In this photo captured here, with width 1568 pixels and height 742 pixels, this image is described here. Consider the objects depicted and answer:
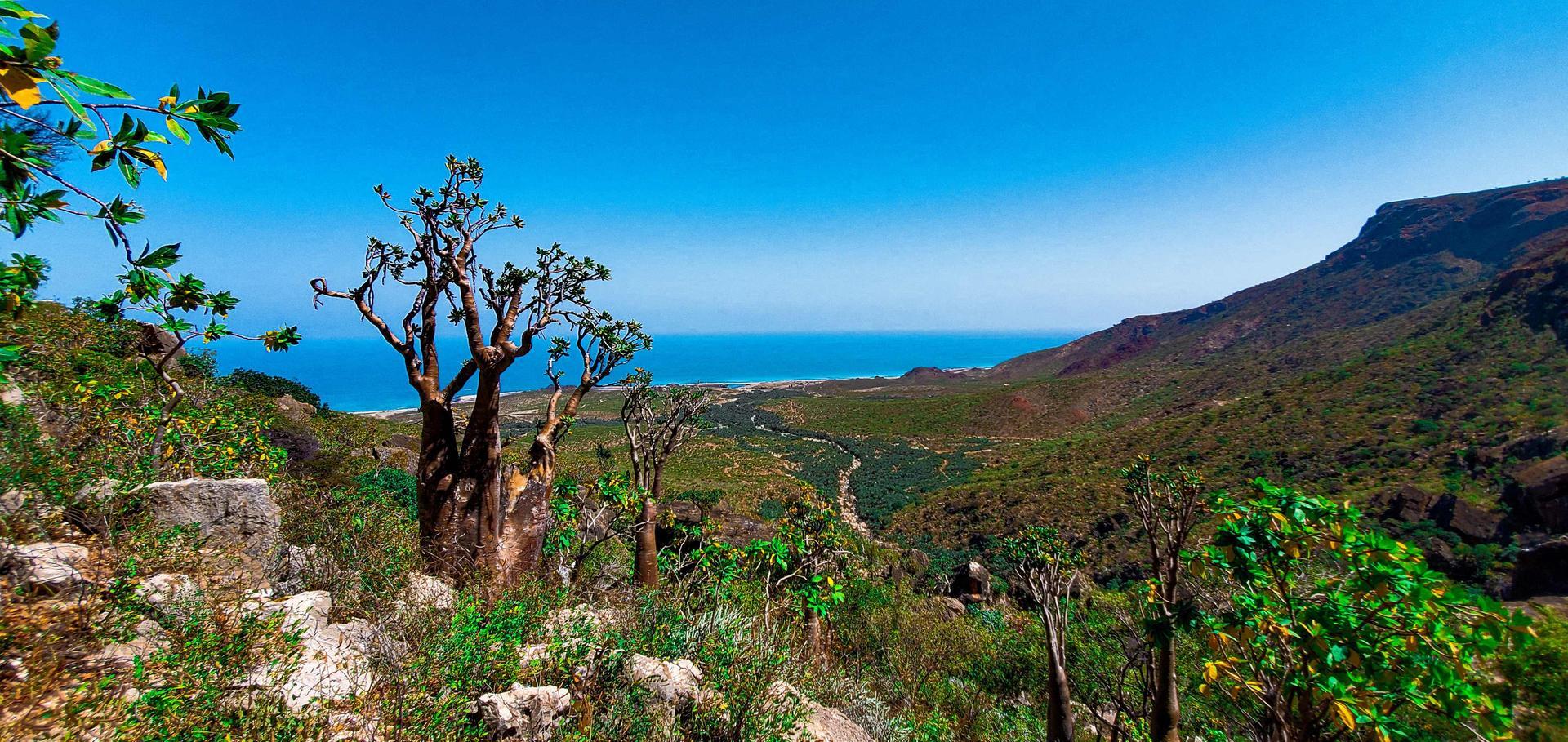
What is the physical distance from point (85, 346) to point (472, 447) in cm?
783

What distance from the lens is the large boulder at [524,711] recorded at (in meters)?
3.71

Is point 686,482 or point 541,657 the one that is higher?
point 541,657

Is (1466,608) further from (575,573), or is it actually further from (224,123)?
(575,573)

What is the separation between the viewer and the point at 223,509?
206 inches

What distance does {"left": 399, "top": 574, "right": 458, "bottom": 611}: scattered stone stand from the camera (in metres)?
4.76

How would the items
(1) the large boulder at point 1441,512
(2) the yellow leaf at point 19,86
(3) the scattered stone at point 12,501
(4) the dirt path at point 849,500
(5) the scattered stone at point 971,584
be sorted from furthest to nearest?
(4) the dirt path at point 849,500 < (5) the scattered stone at point 971,584 < (1) the large boulder at point 1441,512 < (3) the scattered stone at point 12,501 < (2) the yellow leaf at point 19,86

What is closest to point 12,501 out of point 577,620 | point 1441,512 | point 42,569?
point 42,569

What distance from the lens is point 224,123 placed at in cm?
177

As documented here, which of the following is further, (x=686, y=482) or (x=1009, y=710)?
(x=686, y=482)

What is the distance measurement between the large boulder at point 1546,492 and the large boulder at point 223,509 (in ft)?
114

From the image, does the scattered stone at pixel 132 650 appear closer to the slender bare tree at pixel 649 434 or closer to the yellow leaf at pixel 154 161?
the yellow leaf at pixel 154 161

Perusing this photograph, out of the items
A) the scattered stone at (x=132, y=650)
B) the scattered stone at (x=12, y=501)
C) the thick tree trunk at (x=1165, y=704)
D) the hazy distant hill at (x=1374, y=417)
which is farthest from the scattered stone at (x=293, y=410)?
the hazy distant hill at (x=1374, y=417)

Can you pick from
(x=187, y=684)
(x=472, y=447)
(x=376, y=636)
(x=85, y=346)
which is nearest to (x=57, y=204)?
(x=187, y=684)

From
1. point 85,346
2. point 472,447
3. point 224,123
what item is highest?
point 85,346
